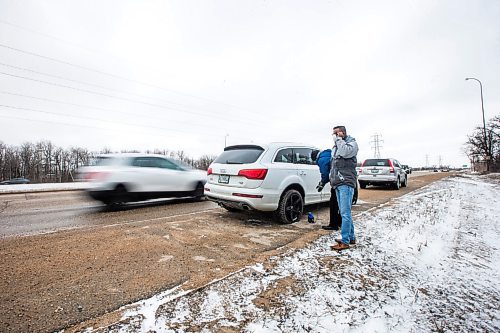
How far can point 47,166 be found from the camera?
235ft

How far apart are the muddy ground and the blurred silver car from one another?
176cm

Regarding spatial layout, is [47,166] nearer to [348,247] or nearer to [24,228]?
[24,228]

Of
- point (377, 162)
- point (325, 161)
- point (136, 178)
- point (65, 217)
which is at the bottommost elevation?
point (65, 217)

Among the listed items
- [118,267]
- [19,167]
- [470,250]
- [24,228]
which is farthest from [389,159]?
[19,167]

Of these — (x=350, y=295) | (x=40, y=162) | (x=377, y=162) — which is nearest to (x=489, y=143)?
(x=377, y=162)

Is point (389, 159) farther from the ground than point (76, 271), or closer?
farther from the ground

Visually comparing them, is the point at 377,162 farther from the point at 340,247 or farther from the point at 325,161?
the point at 340,247

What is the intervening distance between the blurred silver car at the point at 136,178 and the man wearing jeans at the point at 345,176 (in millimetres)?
5357

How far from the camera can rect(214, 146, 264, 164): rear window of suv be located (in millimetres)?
5008

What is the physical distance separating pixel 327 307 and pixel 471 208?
7.76m

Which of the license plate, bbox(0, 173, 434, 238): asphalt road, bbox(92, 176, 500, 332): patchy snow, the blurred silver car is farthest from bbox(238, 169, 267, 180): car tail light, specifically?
the blurred silver car

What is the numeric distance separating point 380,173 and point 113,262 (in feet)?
44.2

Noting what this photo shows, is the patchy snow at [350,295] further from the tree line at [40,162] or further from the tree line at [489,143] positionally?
the tree line at [40,162]

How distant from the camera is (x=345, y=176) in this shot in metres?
3.84
